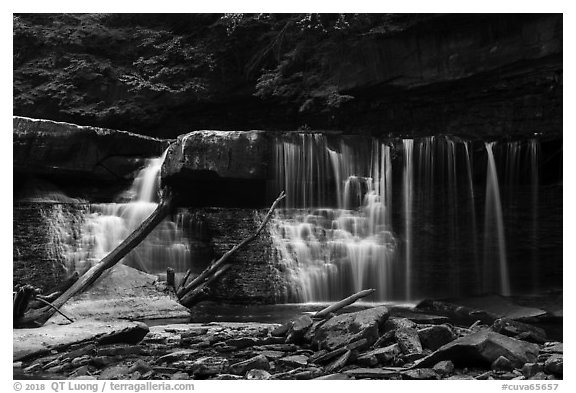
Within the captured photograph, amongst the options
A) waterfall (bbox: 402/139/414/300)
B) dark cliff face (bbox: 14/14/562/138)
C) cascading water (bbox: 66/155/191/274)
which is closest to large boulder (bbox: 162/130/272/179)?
cascading water (bbox: 66/155/191/274)

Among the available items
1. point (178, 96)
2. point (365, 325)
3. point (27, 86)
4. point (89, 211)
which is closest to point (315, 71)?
point (178, 96)

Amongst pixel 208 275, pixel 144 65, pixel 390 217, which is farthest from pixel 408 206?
pixel 144 65

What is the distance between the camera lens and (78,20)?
46.8ft

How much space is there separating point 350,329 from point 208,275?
4.01 m

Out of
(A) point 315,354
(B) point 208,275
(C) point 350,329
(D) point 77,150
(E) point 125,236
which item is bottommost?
(A) point 315,354

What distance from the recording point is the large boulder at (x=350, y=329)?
5629 millimetres

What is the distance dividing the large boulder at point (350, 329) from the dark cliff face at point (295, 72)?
21.0 ft

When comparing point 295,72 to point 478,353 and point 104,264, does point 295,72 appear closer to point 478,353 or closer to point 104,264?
point 104,264

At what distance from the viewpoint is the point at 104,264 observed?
27.5 feet

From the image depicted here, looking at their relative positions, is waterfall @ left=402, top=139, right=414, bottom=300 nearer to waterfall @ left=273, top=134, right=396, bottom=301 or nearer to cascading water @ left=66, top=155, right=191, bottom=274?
waterfall @ left=273, top=134, right=396, bottom=301

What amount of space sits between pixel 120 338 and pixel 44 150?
225 inches

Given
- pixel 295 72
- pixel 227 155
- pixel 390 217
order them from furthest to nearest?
1. pixel 295 72
2. pixel 390 217
3. pixel 227 155

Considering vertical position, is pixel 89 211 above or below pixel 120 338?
above

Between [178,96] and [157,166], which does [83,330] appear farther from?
[178,96]
